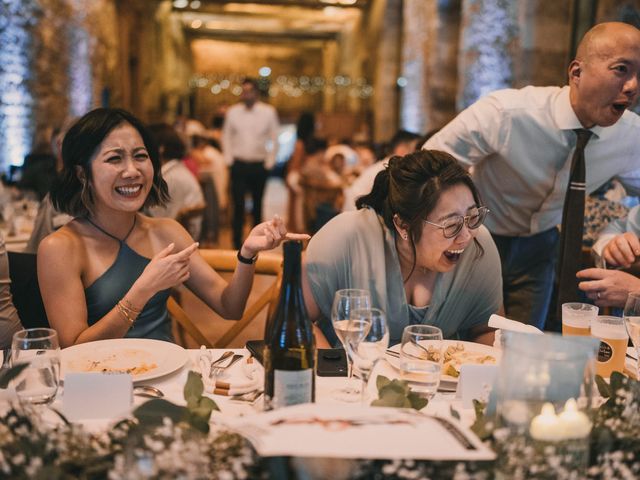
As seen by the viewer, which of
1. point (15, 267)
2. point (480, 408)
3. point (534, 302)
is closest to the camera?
point (480, 408)

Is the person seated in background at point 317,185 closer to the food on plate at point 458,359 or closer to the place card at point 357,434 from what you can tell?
the food on plate at point 458,359

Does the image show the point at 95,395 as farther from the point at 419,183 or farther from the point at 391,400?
the point at 419,183

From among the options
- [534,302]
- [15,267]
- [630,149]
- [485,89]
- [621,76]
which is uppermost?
[485,89]

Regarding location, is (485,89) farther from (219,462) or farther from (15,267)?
(219,462)

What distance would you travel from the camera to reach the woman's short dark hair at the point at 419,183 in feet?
6.52

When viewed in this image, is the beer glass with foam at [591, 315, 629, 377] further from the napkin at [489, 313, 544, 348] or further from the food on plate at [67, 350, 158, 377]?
the food on plate at [67, 350, 158, 377]

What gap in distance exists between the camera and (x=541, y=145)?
2.85 meters

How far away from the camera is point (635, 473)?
3.65ft

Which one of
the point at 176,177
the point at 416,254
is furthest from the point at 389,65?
the point at 416,254

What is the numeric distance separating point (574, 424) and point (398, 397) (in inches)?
12.8

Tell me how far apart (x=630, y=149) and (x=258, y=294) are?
172cm

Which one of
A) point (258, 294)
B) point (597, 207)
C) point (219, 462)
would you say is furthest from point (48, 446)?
point (597, 207)

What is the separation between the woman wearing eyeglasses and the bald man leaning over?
0.74 m

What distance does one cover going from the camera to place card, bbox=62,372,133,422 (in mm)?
1329
